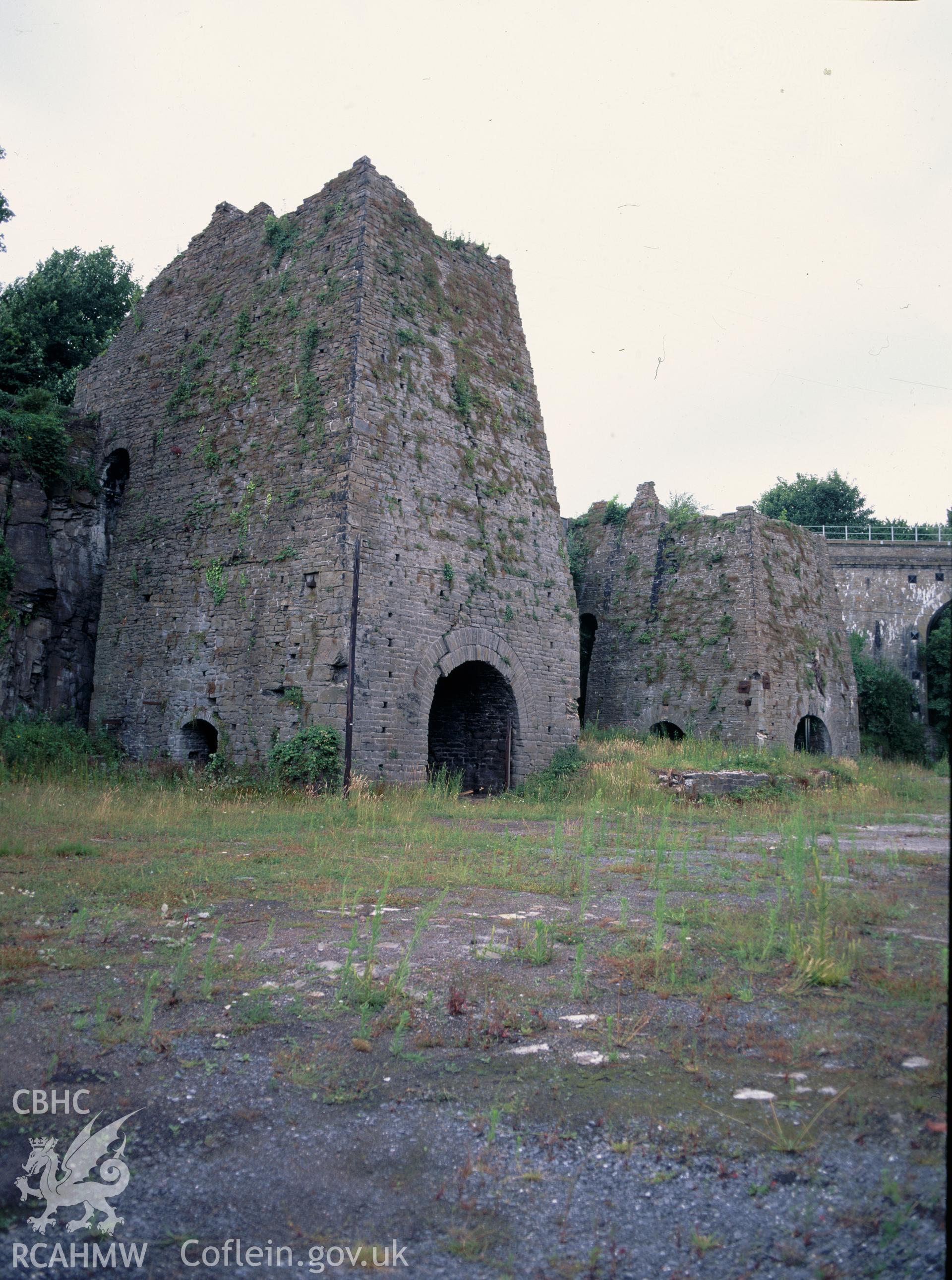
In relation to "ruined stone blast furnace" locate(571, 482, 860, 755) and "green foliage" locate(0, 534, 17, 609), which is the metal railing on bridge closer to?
"ruined stone blast furnace" locate(571, 482, 860, 755)

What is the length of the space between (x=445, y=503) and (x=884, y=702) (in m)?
19.1

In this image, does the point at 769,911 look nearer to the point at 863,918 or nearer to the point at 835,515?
the point at 863,918

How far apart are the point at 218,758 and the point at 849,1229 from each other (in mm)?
11618

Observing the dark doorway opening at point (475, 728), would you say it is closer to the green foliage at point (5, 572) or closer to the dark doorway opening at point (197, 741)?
the dark doorway opening at point (197, 741)

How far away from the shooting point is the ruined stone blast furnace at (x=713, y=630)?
63.5 ft

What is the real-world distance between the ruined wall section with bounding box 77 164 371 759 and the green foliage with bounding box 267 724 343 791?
0.32 m

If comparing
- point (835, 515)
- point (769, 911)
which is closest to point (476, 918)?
point (769, 911)

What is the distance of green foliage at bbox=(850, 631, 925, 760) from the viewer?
26.2 meters

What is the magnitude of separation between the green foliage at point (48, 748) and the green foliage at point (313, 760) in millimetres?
3358

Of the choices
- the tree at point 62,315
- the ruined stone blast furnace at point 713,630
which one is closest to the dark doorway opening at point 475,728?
the ruined stone blast furnace at point 713,630

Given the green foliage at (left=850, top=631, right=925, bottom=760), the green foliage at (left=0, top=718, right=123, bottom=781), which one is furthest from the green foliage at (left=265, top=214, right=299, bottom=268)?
the green foliage at (left=850, top=631, right=925, bottom=760)

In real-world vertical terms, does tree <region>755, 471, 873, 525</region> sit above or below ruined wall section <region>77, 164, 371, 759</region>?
above

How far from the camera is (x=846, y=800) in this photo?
12.2 metres

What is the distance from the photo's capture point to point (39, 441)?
1562 centimetres
